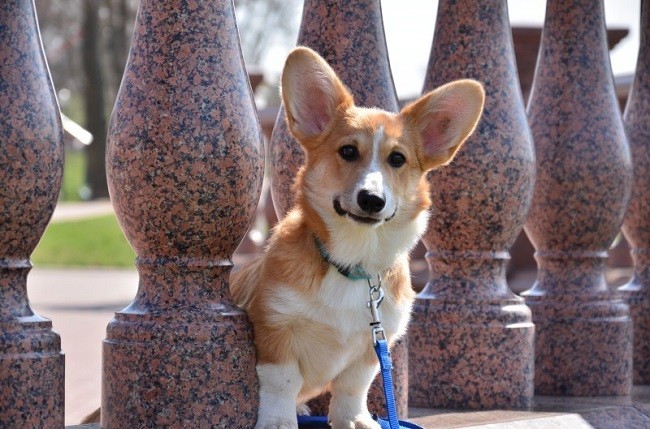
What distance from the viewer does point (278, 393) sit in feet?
11.9

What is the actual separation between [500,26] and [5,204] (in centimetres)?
244

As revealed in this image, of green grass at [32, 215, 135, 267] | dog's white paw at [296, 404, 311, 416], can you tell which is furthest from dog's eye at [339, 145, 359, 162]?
green grass at [32, 215, 135, 267]

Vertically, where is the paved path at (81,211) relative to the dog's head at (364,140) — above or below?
below

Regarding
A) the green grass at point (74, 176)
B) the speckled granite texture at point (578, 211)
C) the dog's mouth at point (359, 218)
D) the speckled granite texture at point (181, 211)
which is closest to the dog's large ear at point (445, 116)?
the dog's mouth at point (359, 218)

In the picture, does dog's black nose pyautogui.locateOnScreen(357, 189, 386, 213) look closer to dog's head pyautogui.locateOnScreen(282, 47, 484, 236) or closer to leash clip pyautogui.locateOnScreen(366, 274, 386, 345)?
dog's head pyautogui.locateOnScreen(282, 47, 484, 236)

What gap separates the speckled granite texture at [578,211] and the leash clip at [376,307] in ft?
5.98

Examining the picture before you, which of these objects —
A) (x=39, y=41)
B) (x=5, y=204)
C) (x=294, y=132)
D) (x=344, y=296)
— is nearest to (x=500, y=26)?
(x=294, y=132)

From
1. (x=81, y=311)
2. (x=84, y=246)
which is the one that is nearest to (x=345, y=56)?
(x=81, y=311)

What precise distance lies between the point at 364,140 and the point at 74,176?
4079 centimetres

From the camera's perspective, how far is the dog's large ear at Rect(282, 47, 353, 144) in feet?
12.4

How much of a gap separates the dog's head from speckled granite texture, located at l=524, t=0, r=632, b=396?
1367 millimetres

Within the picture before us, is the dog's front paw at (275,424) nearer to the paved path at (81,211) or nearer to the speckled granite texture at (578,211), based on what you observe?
the speckled granite texture at (578,211)

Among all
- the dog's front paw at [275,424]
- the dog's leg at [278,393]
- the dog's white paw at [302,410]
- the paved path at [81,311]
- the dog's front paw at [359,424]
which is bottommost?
the paved path at [81,311]

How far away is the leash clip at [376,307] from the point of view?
11.7ft
